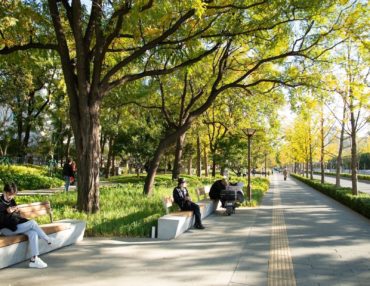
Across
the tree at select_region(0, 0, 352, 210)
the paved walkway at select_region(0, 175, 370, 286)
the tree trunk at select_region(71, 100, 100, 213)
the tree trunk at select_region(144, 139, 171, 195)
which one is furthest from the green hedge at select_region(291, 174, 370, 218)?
the tree trunk at select_region(71, 100, 100, 213)

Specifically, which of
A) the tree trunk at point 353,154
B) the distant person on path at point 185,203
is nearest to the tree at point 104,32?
the distant person on path at point 185,203

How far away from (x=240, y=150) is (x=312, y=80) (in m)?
16.8

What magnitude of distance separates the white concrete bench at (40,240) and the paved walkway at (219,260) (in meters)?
0.17

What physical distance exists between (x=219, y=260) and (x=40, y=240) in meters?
3.07

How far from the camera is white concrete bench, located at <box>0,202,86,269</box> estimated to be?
256 inches

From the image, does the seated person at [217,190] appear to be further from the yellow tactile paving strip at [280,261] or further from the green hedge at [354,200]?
the green hedge at [354,200]

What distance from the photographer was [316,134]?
38969 mm

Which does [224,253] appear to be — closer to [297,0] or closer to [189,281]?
[189,281]

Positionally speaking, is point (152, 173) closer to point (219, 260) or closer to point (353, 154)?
point (353, 154)

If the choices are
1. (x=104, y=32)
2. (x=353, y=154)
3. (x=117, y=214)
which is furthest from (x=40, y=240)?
(x=353, y=154)

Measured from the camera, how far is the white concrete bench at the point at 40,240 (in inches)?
256

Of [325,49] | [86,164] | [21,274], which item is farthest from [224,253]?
[325,49]

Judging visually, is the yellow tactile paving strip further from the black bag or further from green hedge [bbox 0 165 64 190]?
green hedge [bbox 0 165 64 190]

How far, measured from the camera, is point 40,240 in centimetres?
743
